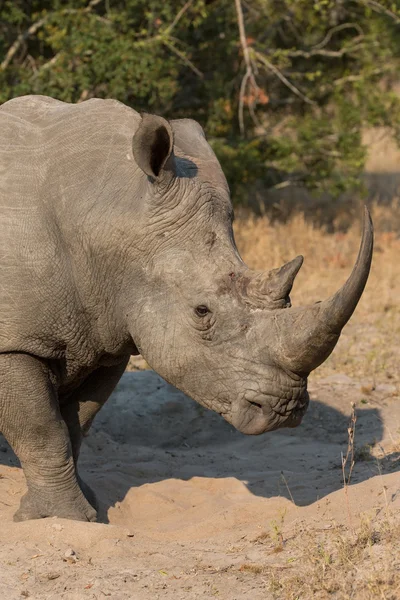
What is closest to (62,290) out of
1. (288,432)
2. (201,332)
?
(201,332)

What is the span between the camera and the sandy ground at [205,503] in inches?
196

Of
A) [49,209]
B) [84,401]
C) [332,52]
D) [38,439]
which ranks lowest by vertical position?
[332,52]

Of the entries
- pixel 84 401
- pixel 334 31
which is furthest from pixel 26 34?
pixel 84 401

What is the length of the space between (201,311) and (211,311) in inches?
2.1

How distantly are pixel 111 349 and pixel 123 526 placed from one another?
1.21 metres

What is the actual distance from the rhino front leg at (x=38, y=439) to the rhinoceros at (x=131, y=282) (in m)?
0.01

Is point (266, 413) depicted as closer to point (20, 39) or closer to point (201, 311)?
point (201, 311)

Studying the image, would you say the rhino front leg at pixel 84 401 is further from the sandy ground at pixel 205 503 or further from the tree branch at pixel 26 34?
the tree branch at pixel 26 34

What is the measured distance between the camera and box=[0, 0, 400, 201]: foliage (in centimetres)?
1202

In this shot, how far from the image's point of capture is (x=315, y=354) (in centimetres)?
516

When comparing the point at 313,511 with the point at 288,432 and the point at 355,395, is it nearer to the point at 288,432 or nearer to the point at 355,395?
the point at 288,432

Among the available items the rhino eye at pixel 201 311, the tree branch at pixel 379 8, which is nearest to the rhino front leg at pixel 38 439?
the rhino eye at pixel 201 311

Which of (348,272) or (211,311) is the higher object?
(211,311)

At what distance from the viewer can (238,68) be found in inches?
566
